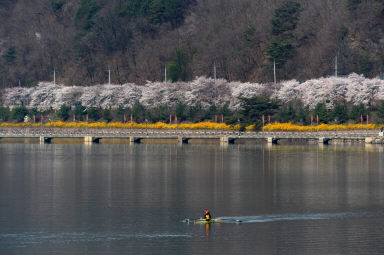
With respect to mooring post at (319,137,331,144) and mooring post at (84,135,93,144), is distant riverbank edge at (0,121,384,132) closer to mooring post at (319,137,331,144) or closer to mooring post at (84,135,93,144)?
mooring post at (319,137,331,144)

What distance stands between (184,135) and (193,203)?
5963 centimetres

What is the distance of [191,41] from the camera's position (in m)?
168

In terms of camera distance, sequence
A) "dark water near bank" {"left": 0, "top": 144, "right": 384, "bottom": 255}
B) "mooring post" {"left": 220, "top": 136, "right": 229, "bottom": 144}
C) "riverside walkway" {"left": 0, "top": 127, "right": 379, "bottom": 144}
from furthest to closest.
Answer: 1. "mooring post" {"left": 220, "top": 136, "right": 229, "bottom": 144}
2. "riverside walkway" {"left": 0, "top": 127, "right": 379, "bottom": 144}
3. "dark water near bank" {"left": 0, "top": 144, "right": 384, "bottom": 255}

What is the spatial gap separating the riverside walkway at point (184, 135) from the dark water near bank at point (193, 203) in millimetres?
12325

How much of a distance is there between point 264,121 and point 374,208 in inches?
2621

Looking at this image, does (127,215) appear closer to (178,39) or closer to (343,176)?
(343,176)

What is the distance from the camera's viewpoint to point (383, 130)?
351 ft

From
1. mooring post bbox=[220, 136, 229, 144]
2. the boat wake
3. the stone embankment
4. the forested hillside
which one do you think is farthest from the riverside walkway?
the boat wake

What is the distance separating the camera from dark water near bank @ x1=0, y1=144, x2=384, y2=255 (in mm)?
43438

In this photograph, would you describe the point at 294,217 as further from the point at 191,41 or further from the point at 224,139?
the point at 191,41

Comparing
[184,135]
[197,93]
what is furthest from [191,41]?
[184,135]

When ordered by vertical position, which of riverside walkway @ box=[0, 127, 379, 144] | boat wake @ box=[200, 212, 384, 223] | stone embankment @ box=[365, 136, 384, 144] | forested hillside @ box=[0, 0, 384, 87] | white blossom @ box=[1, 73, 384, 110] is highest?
forested hillside @ box=[0, 0, 384, 87]

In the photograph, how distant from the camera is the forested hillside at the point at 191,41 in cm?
14362

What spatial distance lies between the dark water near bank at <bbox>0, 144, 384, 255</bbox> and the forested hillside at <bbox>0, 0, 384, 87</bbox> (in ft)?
167
